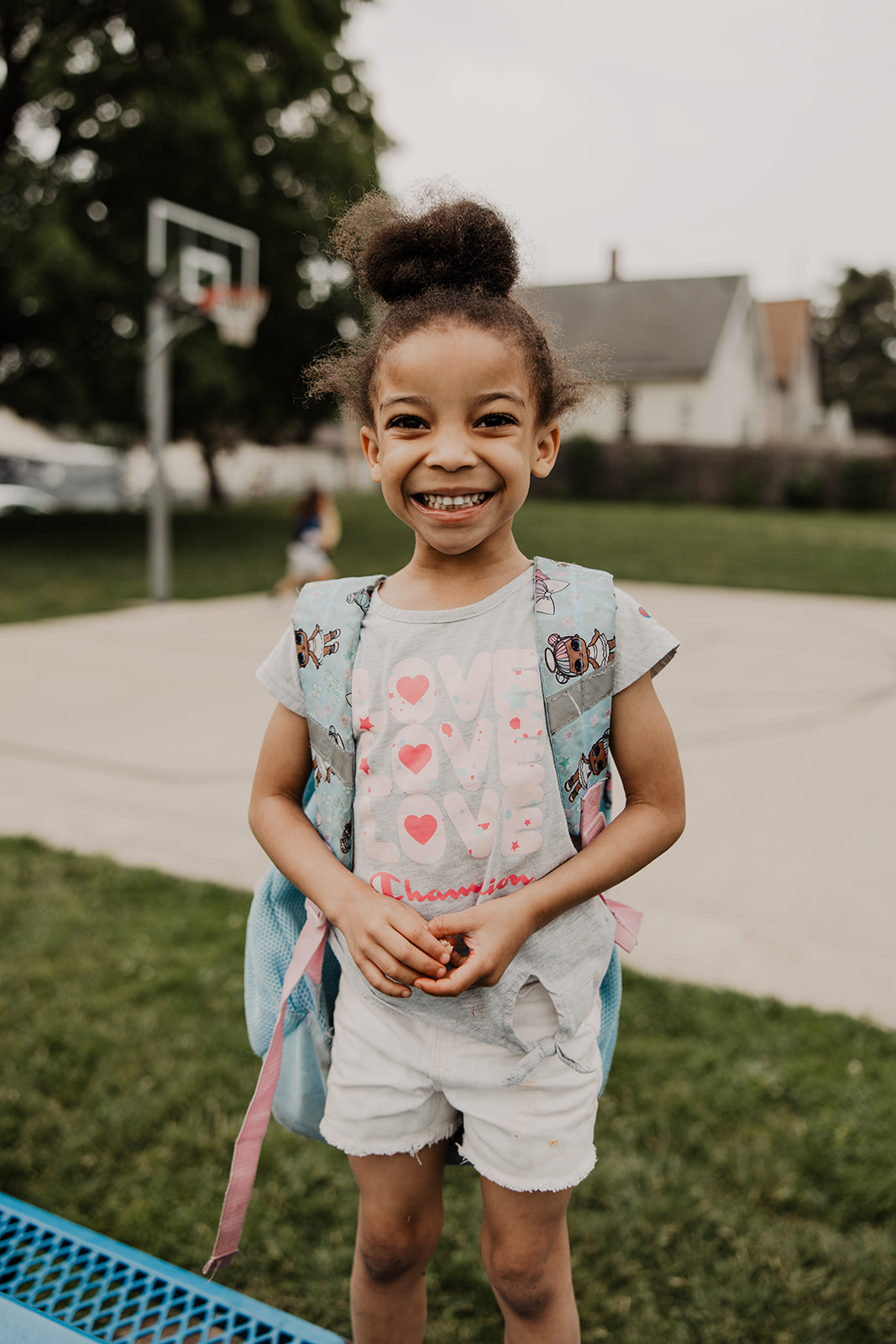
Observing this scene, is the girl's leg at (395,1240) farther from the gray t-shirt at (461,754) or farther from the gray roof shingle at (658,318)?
the gray roof shingle at (658,318)

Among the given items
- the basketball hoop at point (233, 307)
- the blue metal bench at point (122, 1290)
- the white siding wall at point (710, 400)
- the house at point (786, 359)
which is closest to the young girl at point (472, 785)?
the blue metal bench at point (122, 1290)

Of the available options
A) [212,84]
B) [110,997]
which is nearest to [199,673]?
[110,997]

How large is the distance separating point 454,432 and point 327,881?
585 mm

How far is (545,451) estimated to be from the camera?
1.42 metres

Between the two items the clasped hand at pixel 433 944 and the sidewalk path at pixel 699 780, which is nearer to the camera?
the clasped hand at pixel 433 944

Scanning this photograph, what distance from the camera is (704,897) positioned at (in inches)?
140

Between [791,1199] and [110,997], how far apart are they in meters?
1.77

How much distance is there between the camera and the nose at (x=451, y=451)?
1.27 meters

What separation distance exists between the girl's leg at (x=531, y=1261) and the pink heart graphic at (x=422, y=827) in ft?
1.55

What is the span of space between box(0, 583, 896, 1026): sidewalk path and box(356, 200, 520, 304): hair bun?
226 centimetres

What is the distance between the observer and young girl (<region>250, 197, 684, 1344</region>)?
130cm

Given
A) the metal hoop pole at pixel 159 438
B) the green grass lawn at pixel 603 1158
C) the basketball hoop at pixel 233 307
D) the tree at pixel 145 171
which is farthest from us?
the tree at pixel 145 171

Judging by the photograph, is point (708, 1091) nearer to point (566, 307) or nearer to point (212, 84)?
point (212, 84)

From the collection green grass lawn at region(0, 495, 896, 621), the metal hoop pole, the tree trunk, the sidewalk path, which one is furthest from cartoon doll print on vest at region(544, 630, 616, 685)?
the tree trunk
